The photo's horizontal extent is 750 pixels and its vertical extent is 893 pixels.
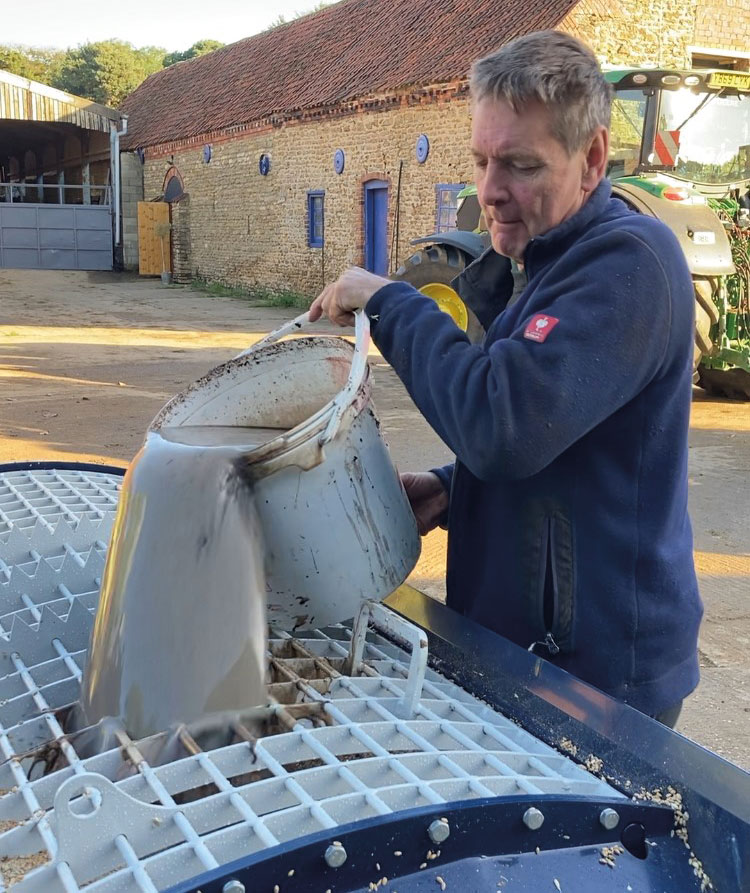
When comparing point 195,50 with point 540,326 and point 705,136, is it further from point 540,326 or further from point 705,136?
point 540,326

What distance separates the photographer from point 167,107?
78.8ft

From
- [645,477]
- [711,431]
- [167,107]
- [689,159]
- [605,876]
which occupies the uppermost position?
[167,107]

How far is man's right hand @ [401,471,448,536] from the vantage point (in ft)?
5.99

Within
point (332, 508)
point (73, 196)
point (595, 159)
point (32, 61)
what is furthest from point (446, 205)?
point (32, 61)

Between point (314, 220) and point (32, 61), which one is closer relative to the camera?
point (314, 220)

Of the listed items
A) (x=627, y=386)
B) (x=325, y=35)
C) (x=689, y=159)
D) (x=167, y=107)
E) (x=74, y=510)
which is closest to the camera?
(x=627, y=386)

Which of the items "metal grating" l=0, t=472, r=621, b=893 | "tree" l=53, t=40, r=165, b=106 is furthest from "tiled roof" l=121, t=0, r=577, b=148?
"tree" l=53, t=40, r=165, b=106

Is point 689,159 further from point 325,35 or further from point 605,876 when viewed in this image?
point 325,35

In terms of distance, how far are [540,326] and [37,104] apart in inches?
949

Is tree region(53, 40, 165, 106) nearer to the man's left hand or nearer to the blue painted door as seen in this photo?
the blue painted door

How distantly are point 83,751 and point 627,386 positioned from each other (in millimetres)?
856

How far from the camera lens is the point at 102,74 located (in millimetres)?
44531

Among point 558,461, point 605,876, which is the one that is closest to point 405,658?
point 558,461

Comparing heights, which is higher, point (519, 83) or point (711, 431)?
point (519, 83)
